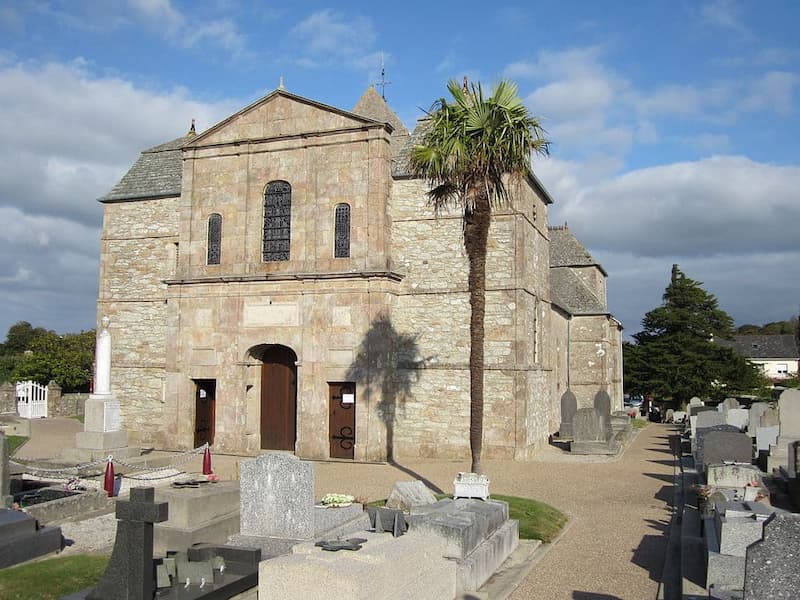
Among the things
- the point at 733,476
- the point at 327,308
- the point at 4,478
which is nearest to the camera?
the point at 4,478

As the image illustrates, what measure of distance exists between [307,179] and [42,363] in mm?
24288

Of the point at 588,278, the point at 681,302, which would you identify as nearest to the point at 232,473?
the point at 588,278

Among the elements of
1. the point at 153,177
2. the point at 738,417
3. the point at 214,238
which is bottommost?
the point at 738,417

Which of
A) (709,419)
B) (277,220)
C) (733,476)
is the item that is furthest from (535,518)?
(277,220)

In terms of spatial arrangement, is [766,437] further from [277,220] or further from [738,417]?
[277,220]

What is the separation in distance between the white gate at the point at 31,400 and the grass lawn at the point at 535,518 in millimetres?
26664

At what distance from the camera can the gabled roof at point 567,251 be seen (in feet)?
139

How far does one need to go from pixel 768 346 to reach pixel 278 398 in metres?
82.1

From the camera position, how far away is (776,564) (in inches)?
190

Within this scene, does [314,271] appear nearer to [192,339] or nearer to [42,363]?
[192,339]

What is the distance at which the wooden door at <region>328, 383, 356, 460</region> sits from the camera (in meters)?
21.2

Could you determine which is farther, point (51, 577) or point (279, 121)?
point (279, 121)

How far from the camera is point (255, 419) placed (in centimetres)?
2252

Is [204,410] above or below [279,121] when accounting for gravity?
below
